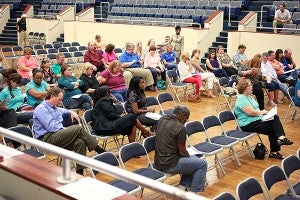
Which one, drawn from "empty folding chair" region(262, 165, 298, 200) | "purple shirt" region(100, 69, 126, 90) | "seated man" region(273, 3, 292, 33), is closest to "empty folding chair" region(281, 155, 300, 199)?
"empty folding chair" region(262, 165, 298, 200)

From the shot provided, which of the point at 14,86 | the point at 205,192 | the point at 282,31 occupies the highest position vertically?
the point at 282,31

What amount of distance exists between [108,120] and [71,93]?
170 centimetres

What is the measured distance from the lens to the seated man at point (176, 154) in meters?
4.88

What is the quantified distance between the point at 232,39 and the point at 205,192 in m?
8.88

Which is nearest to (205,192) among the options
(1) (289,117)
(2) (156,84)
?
(1) (289,117)

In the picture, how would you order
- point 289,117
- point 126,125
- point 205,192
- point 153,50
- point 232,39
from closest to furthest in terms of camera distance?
point 205,192
point 126,125
point 289,117
point 153,50
point 232,39

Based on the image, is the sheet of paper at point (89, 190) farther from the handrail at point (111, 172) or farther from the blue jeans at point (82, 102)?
the blue jeans at point (82, 102)

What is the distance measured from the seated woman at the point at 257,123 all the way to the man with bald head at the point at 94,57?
5185 mm

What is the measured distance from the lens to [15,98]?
669 cm

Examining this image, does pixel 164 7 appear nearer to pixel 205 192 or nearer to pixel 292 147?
pixel 292 147

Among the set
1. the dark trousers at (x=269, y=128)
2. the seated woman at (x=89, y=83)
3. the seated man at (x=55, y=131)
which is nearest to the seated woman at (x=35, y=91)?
the seated woman at (x=89, y=83)

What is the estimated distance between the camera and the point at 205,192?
5344 mm

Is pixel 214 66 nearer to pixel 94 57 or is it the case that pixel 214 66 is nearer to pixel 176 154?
pixel 94 57

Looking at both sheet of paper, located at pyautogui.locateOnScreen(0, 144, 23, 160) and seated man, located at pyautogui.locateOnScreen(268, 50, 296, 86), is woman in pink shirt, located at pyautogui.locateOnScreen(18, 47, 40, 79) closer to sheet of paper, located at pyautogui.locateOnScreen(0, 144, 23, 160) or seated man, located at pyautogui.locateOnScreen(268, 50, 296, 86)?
seated man, located at pyautogui.locateOnScreen(268, 50, 296, 86)
